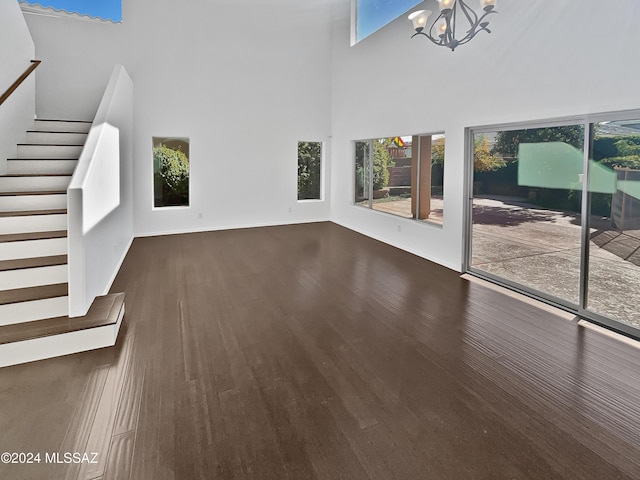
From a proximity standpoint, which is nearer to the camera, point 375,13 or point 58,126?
point 58,126

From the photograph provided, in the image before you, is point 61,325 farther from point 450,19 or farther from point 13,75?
point 450,19

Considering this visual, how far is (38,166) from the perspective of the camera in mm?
4230

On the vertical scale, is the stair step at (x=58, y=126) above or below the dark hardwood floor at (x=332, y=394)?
above

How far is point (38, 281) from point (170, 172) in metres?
4.82

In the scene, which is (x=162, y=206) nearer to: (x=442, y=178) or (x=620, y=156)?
(x=442, y=178)

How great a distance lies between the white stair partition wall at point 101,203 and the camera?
2.94 m

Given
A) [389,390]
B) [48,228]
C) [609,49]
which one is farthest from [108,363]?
[609,49]

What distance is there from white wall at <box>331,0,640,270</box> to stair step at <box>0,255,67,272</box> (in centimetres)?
452

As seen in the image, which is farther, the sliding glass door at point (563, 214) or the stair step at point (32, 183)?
the stair step at point (32, 183)

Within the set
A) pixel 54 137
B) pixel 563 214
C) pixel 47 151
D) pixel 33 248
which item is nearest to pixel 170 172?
pixel 54 137

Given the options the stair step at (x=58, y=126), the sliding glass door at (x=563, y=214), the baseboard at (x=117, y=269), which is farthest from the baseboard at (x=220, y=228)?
the sliding glass door at (x=563, y=214)

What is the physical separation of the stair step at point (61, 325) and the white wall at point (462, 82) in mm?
4184

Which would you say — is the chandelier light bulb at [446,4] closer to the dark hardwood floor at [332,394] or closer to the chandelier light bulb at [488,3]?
the chandelier light bulb at [488,3]

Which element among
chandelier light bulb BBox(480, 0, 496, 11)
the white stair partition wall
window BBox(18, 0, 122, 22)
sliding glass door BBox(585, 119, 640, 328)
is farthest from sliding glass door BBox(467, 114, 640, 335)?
window BBox(18, 0, 122, 22)
